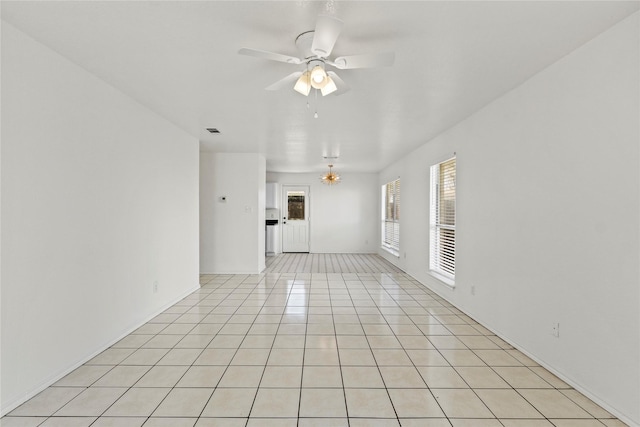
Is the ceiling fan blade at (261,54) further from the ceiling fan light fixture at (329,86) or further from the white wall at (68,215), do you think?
the white wall at (68,215)

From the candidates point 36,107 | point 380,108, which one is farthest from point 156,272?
point 380,108

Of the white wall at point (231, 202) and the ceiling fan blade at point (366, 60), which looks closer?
the ceiling fan blade at point (366, 60)

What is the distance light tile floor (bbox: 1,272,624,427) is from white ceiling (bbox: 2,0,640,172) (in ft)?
7.90

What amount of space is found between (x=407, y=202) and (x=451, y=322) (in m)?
3.07

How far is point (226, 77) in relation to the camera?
8.82 ft

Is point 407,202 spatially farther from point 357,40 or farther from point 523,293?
point 357,40

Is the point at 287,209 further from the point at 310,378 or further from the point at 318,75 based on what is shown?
the point at 318,75

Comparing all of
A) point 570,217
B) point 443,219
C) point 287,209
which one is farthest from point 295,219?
point 570,217

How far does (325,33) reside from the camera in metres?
1.68

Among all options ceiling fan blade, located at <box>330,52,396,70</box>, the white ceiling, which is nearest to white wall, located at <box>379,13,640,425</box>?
the white ceiling

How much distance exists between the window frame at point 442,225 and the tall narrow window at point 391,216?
7.02 feet

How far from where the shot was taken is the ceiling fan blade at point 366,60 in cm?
185

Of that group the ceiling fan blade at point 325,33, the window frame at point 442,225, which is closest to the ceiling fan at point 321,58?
the ceiling fan blade at point 325,33

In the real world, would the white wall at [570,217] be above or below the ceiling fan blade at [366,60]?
below
